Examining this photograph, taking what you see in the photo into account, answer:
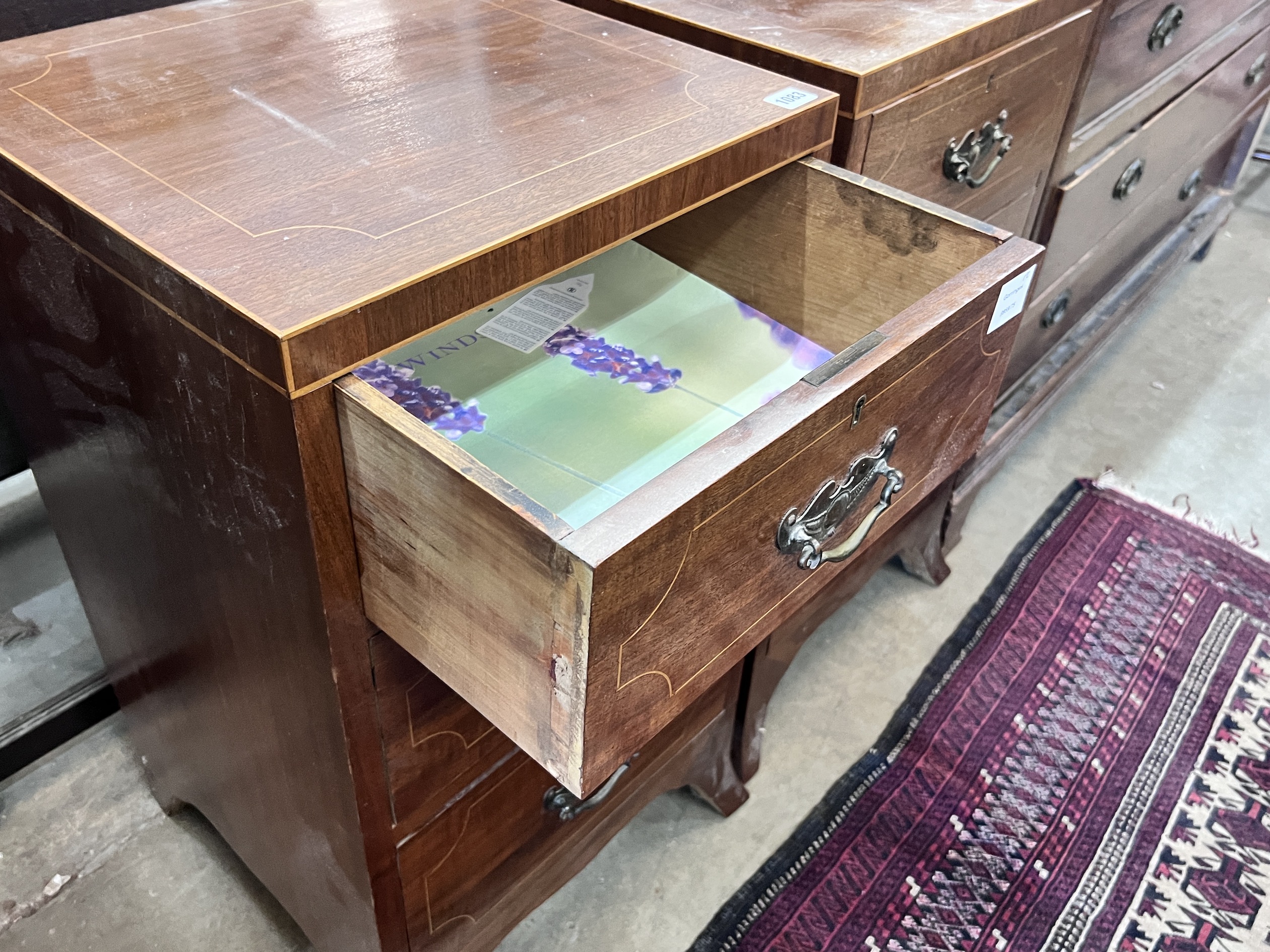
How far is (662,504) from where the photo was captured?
0.46 meters

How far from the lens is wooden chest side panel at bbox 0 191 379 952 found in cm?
55

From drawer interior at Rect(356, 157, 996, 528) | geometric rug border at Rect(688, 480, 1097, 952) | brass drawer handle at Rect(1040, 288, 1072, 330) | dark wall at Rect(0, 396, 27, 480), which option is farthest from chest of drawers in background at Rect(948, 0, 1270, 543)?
dark wall at Rect(0, 396, 27, 480)

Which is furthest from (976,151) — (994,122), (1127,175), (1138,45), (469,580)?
(469,580)

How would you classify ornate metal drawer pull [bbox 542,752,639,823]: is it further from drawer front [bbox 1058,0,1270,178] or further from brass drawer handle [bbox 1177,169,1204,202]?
brass drawer handle [bbox 1177,169,1204,202]

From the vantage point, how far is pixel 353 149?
597mm

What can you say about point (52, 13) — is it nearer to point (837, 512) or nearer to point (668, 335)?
point (668, 335)

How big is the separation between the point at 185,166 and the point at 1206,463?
1540mm

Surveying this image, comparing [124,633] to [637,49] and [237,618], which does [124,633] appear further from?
[637,49]

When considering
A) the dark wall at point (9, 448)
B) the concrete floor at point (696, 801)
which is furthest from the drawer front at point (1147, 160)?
the dark wall at point (9, 448)

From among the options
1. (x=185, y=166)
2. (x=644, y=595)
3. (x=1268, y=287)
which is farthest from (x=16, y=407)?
(x=1268, y=287)

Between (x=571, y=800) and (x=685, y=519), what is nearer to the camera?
(x=685, y=519)

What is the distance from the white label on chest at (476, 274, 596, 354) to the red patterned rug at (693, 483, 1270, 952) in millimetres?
605

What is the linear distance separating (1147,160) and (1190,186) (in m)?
0.37

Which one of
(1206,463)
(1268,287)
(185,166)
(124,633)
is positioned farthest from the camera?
(1268,287)
